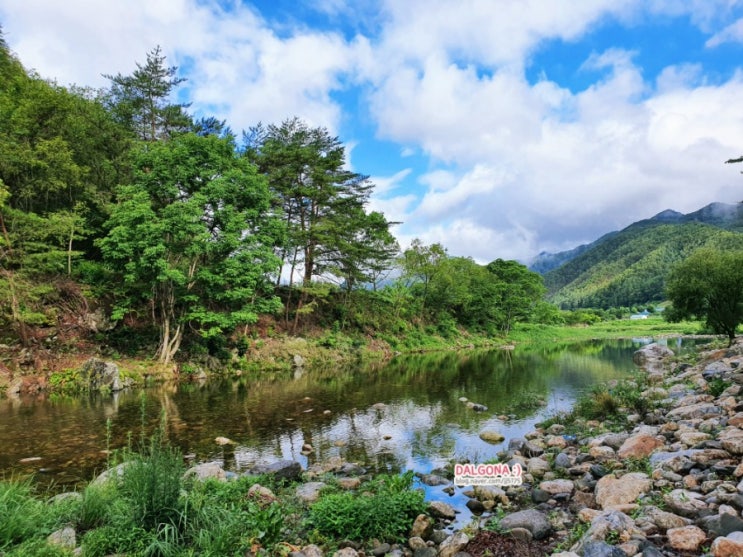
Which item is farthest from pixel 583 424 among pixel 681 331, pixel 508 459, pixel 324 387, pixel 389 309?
pixel 681 331

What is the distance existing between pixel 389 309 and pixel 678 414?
119ft

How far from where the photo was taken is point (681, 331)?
247 feet

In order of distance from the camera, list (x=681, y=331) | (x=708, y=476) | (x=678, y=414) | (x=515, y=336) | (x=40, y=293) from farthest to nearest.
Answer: (x=681, y=331)
(x=515, y=336)
(x=40, y=293)
(x=678, y=414)
(x=708, y=476)

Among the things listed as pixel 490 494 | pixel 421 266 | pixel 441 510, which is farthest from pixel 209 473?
pixel 421 266

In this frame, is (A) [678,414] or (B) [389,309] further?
(B) [389,309]

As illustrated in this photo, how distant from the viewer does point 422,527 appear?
6.31m

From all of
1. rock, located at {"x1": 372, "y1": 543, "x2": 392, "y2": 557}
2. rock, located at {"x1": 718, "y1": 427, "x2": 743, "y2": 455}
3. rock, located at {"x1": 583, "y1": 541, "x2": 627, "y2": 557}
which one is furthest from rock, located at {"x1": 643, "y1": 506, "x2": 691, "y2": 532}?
rock, located at {"x1": 372, "y1": 543, "x2": 392, "y2": 557}

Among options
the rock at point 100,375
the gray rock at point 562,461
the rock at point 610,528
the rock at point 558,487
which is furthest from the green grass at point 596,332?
the rock at point 610,528

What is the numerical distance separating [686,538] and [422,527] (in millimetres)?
3376

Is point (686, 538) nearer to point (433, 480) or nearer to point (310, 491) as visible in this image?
point (433, 480)

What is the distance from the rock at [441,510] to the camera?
699 centimetres

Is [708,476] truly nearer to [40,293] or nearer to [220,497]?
[220,497]

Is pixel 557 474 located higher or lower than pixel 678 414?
lower

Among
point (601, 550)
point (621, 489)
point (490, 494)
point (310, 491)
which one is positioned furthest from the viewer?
point (310, 491)
